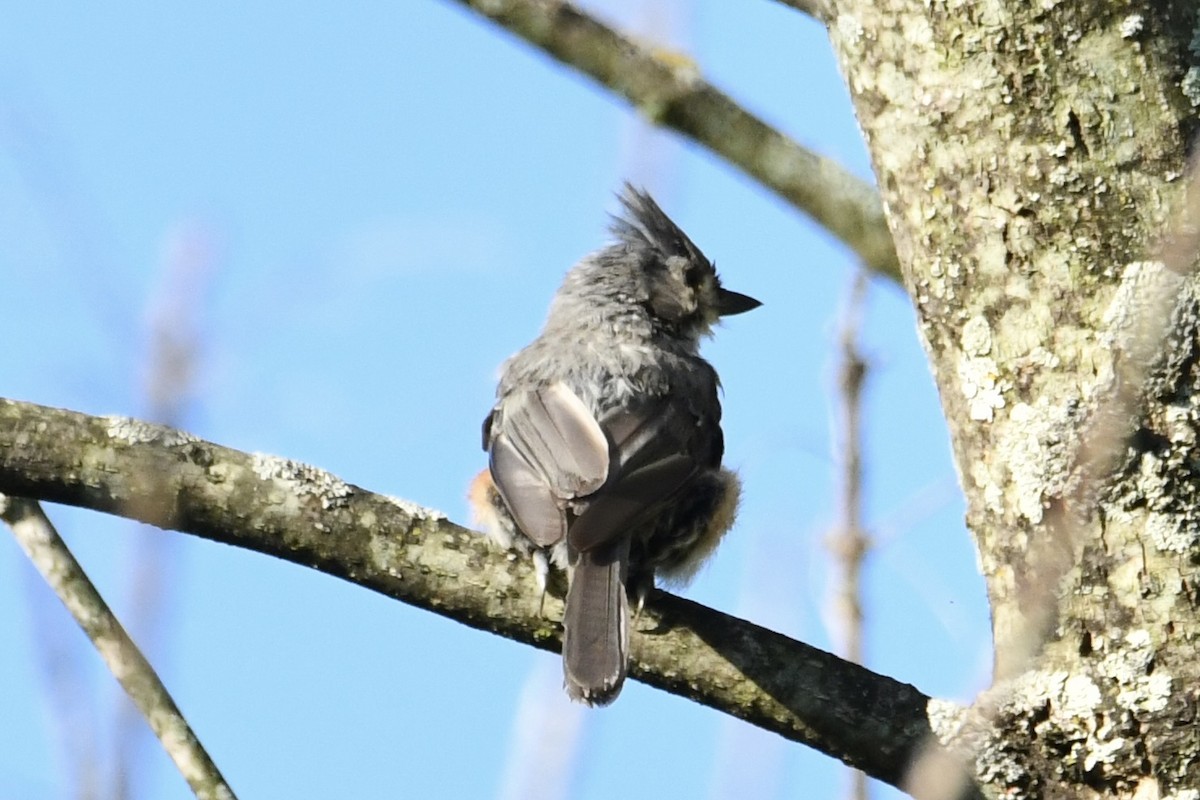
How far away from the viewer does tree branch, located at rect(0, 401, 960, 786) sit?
280 centimetres

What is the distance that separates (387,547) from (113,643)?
0.53 metres

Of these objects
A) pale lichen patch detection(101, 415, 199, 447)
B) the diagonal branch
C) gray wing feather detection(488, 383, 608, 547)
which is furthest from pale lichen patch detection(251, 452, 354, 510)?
the diagonal branch

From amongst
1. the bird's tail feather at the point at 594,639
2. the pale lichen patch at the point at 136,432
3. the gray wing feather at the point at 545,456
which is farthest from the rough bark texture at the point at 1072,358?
the pale lichen patch at the point at 136,432

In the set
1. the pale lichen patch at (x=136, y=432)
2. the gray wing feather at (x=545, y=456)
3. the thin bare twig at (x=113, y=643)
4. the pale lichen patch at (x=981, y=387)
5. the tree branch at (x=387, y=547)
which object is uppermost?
the gray wing feather at (x=545, y=456)

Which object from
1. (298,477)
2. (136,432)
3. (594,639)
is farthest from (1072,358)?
(136,432)

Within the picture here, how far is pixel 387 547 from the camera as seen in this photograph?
2.92 metres

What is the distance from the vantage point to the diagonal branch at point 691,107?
4.90m

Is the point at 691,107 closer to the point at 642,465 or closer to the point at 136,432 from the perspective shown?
the point at 642,465

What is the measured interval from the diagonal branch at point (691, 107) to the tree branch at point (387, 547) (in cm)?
220

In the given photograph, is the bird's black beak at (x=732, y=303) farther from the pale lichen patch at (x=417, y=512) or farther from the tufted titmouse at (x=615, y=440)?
the pale lichen patch at (x=417, y=512)

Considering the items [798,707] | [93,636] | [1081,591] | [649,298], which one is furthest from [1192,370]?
[649,298]

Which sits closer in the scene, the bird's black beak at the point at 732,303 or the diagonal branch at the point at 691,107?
the diagonal branch at the point at 691,107

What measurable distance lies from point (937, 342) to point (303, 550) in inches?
50.8

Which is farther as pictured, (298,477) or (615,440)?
(615,440)
